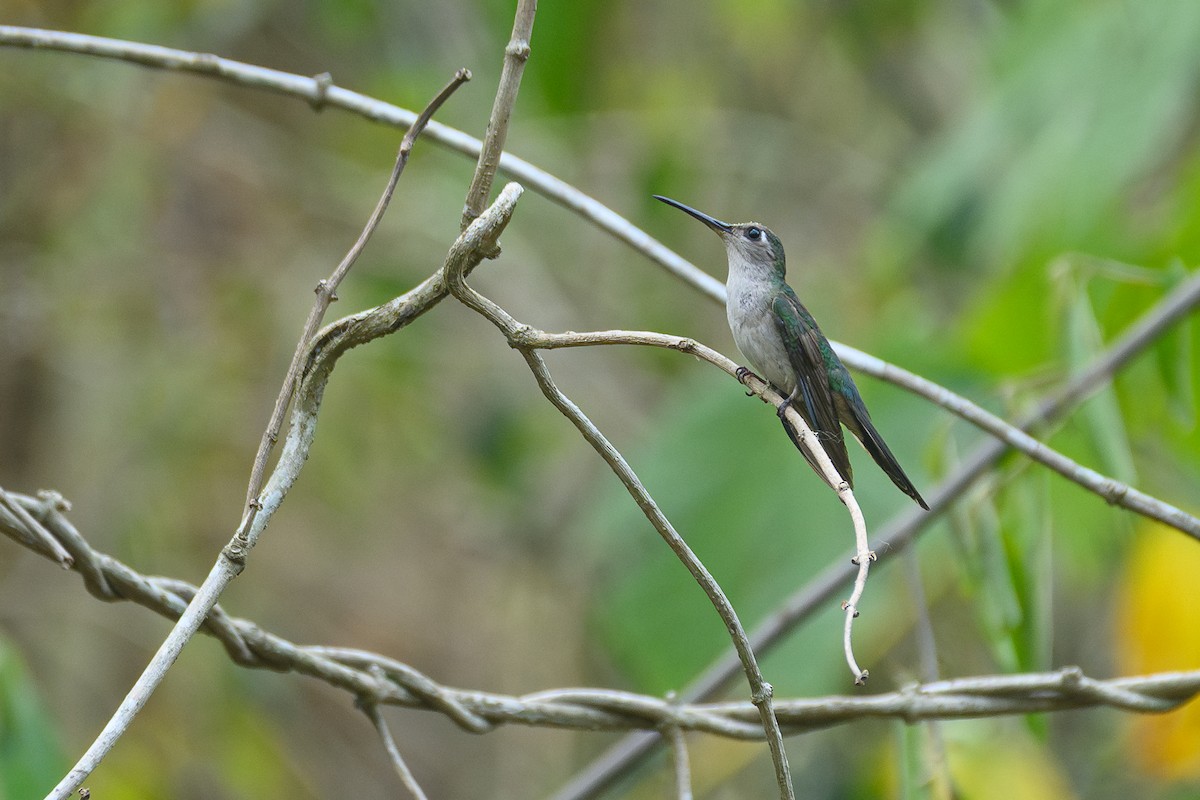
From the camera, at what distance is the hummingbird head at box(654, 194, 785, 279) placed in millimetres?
3693

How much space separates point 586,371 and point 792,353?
192 inches

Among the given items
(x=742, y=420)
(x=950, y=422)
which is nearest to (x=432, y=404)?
(x=742, y=420)

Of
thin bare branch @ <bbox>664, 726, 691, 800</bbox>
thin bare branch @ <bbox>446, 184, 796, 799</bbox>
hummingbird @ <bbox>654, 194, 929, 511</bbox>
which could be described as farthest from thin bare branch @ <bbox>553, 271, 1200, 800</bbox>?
thin bare branch @ <bbox>446, 184, 796, 799</bbox>

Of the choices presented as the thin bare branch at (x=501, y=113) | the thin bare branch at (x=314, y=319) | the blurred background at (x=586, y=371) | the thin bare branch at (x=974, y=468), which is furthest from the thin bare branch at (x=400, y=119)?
the thin bare branch at (x=501, y=113)

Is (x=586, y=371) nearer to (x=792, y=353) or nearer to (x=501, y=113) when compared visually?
(x=792, y=353)

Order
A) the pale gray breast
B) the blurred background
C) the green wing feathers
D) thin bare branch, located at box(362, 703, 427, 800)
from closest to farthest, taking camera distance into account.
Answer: thin bare branch, located at box(362, 703, 427, 800) → the green wing feathers → the pale gray breast → the blurred background

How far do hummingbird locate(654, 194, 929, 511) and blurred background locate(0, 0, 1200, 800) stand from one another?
252 millimetres

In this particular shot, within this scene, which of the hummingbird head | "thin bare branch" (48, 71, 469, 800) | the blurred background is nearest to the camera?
"thin bare branch" (48, 71, 469, 800)

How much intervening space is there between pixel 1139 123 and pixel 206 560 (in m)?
5.44

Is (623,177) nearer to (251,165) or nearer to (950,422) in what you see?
(251,165)

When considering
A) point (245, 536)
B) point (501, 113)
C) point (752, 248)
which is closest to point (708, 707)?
point (245, 536)

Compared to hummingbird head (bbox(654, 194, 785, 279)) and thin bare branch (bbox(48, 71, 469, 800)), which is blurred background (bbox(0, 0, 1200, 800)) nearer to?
hummingbird head (bbox(654, 194, 785, 279))

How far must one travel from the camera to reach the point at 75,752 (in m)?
5.64

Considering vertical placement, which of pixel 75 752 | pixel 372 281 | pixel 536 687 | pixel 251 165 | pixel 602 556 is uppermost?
pixel 251 165
